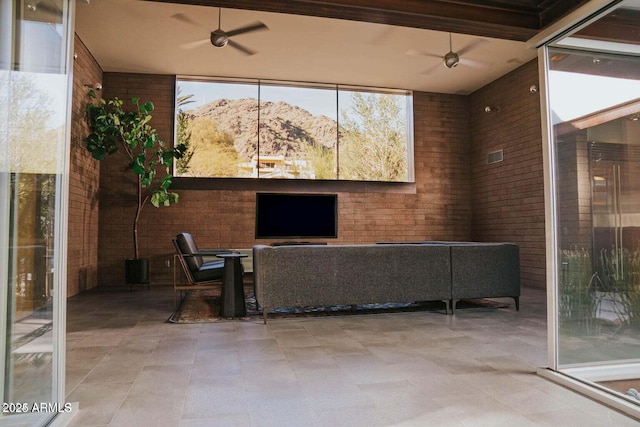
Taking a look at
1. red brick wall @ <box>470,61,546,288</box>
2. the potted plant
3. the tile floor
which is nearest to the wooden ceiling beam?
the tile floor

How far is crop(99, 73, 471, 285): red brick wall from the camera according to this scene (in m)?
6.91

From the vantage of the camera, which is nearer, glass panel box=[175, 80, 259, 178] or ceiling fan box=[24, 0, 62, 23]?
ceiling fan box=[24, 0, 62, 23]

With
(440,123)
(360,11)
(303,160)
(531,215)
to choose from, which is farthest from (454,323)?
(440,123)

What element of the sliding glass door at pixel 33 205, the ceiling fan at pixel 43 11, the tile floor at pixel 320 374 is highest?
the ceiling fan at pixel 43 11

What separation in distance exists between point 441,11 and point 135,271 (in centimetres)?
558

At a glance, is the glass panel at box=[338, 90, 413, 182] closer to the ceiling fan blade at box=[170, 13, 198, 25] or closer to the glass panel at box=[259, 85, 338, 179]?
the glass panel at box=[259, 85, 338, 179]

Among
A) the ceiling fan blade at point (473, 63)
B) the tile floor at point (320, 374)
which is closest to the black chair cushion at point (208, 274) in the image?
the tile floor at point (320, 374)

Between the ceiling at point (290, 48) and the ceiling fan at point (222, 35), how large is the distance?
0.03 m

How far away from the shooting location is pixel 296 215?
748cm

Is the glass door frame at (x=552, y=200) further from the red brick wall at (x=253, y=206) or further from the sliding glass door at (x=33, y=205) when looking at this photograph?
the red brick wall at (x=253, y=206)

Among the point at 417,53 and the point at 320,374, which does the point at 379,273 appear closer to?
the point at 320,374

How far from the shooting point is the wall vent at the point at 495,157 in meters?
7.34

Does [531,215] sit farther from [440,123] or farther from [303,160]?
[303,160]

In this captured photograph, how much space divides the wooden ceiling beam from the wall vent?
4.92 meters
